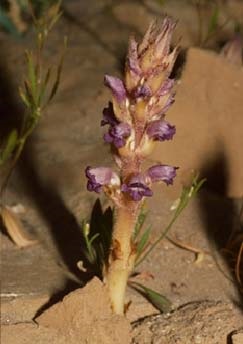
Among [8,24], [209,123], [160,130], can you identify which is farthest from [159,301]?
[8,24]

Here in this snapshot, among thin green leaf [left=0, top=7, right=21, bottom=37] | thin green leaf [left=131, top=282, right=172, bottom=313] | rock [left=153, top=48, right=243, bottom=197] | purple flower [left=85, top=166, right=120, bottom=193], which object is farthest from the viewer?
thin green leaf [left=0, top=7, right=21, bottom=37]

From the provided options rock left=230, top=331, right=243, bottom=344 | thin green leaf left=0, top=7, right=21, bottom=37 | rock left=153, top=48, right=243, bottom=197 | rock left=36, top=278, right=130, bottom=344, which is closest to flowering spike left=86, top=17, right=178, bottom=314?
rock left=36, top=278, right=130, bottom=344

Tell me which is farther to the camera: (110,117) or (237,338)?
(237,338)

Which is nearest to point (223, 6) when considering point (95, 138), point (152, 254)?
point (95, 138)

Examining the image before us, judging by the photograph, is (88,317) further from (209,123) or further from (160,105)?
(209,123)

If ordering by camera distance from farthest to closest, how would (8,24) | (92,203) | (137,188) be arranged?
(8,24), (92,203), (137,188)

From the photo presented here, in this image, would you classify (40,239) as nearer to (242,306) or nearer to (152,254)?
(152,254)

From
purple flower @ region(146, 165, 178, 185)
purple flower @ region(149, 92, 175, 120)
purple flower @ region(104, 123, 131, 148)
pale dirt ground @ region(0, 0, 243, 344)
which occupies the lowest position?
pale dirt ground @ region(0, 0, 243, 344)

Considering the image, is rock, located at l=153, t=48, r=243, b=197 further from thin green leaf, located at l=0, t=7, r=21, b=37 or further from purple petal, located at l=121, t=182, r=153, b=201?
purple petal, located at l=121, t=182, r=153, b=201

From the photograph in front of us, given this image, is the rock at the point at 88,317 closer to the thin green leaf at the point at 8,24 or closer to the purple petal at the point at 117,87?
the purple petal at the point at 117,87
